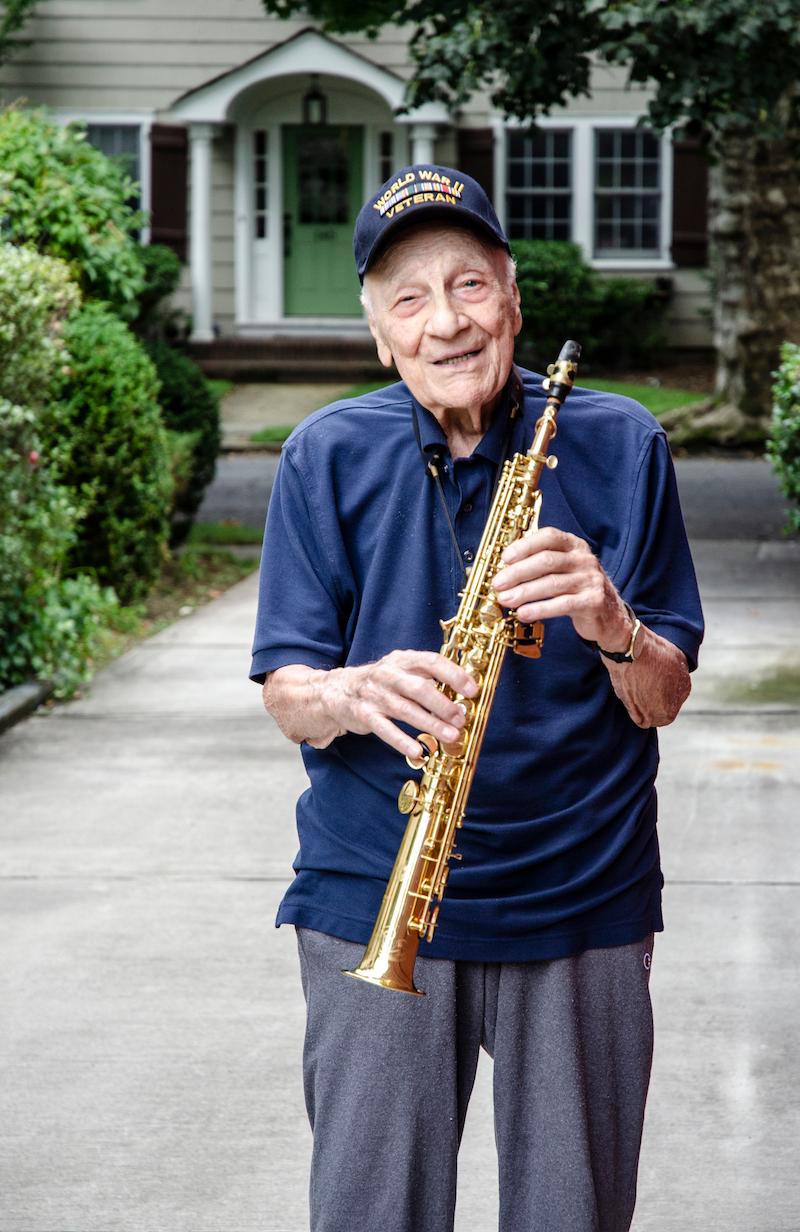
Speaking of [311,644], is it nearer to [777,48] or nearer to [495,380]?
[495,380]

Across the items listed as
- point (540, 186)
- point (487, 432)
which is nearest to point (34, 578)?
point (487, 432)

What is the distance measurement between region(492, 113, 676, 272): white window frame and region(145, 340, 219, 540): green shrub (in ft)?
36.7

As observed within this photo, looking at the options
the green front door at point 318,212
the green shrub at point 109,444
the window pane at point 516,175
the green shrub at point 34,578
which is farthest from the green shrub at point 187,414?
the window pane at point 516,175

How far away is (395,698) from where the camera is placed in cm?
212

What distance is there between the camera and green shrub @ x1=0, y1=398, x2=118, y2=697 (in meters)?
7.57

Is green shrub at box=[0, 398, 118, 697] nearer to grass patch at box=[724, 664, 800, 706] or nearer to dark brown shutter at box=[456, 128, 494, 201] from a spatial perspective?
grass patch at box=[724, 664, 800, 706]

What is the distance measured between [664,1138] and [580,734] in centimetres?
198

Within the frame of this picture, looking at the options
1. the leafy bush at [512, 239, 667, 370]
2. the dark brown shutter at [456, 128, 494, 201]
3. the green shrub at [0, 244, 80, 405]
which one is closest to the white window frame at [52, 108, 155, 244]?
the dark brown shutter at [456, 128, 494, 201]

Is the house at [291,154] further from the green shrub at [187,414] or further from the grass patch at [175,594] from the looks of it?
the grass patch at [175,594]

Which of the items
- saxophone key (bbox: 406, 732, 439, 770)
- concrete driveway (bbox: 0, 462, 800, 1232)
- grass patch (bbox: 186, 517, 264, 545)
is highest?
saxophone key (bbox: 406, 732, 439, 770)

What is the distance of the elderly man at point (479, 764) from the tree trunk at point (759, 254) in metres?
13.4

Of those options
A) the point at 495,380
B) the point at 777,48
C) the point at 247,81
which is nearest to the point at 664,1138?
the point at 495,380

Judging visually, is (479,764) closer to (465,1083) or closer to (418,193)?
(465,1083)

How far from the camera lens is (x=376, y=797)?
7.71 feet
